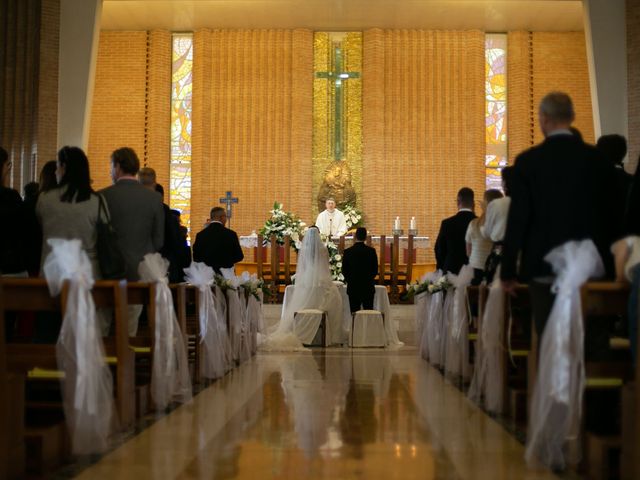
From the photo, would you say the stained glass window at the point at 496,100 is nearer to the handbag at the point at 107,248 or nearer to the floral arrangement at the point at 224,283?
the floral arrangement at the point at 224,283

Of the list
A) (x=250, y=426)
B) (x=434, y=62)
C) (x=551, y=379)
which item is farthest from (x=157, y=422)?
(x=434, y=62)

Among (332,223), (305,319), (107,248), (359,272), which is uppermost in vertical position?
(332,223)

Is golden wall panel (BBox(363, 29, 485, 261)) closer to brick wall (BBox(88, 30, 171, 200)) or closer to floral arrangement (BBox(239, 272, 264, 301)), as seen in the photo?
brick wall (BBox(88, 30, 171, 200))

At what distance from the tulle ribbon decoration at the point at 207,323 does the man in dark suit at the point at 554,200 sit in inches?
142

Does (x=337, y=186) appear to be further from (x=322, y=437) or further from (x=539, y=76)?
(x=322, y=437)

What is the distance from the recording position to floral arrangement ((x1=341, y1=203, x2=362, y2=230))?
17797 mm

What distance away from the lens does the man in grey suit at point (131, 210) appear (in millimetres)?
6074

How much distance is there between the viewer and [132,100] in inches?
750

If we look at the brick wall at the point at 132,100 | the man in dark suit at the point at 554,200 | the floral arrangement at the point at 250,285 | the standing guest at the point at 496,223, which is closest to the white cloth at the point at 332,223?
the brick wall at the point at 132,100

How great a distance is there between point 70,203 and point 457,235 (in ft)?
15.7

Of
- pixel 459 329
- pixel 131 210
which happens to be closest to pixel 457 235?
pixel 459 329

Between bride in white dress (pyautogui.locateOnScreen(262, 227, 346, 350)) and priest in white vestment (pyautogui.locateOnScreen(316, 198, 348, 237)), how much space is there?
5211 mm

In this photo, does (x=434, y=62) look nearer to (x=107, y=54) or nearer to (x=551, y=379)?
(x=107, y=54)

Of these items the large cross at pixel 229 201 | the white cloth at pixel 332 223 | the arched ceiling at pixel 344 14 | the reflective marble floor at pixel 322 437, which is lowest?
the reflective marble floor at pixel 322 437
